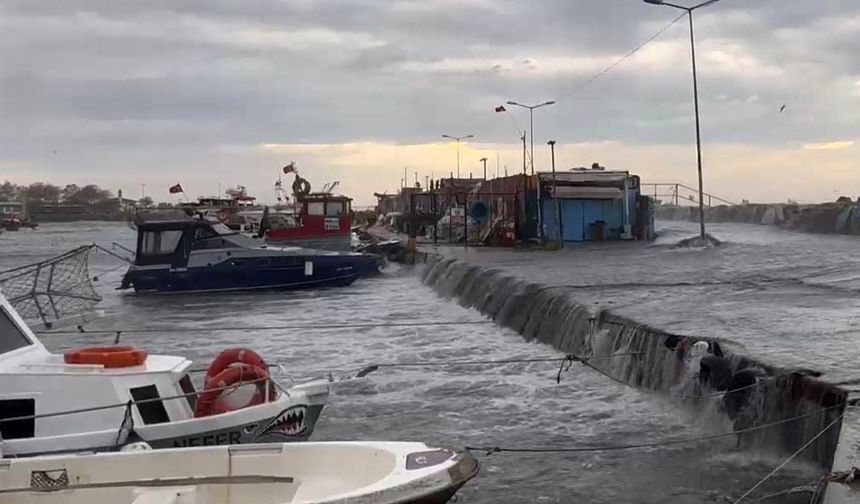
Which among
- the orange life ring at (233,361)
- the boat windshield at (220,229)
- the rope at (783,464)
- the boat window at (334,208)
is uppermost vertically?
the boat window at (334,208)

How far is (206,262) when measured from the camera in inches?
1280

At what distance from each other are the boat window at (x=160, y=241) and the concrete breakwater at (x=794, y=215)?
3431 centimetres

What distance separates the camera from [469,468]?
6.12 meters

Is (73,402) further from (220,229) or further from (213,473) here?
(220,229)

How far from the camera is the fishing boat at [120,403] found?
904 centimetres

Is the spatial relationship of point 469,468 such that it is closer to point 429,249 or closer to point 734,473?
point 734,473

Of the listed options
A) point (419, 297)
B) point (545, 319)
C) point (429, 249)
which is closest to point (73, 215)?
point (429, 249)

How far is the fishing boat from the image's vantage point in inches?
356

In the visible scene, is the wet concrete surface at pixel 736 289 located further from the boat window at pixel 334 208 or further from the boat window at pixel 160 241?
the boat window at pixel 160 241

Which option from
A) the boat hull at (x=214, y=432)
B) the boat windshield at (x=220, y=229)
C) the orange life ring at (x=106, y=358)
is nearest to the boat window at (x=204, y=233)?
the boat windshield at (x=220, y=229)

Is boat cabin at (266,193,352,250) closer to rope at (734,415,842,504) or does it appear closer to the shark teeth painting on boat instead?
the shark teeth painting on boat

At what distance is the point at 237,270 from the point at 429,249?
12133mm

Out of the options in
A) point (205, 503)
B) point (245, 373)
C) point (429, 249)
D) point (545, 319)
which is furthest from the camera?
point (429, 249)

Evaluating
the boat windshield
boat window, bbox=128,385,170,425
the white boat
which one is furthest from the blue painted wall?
the white boat
